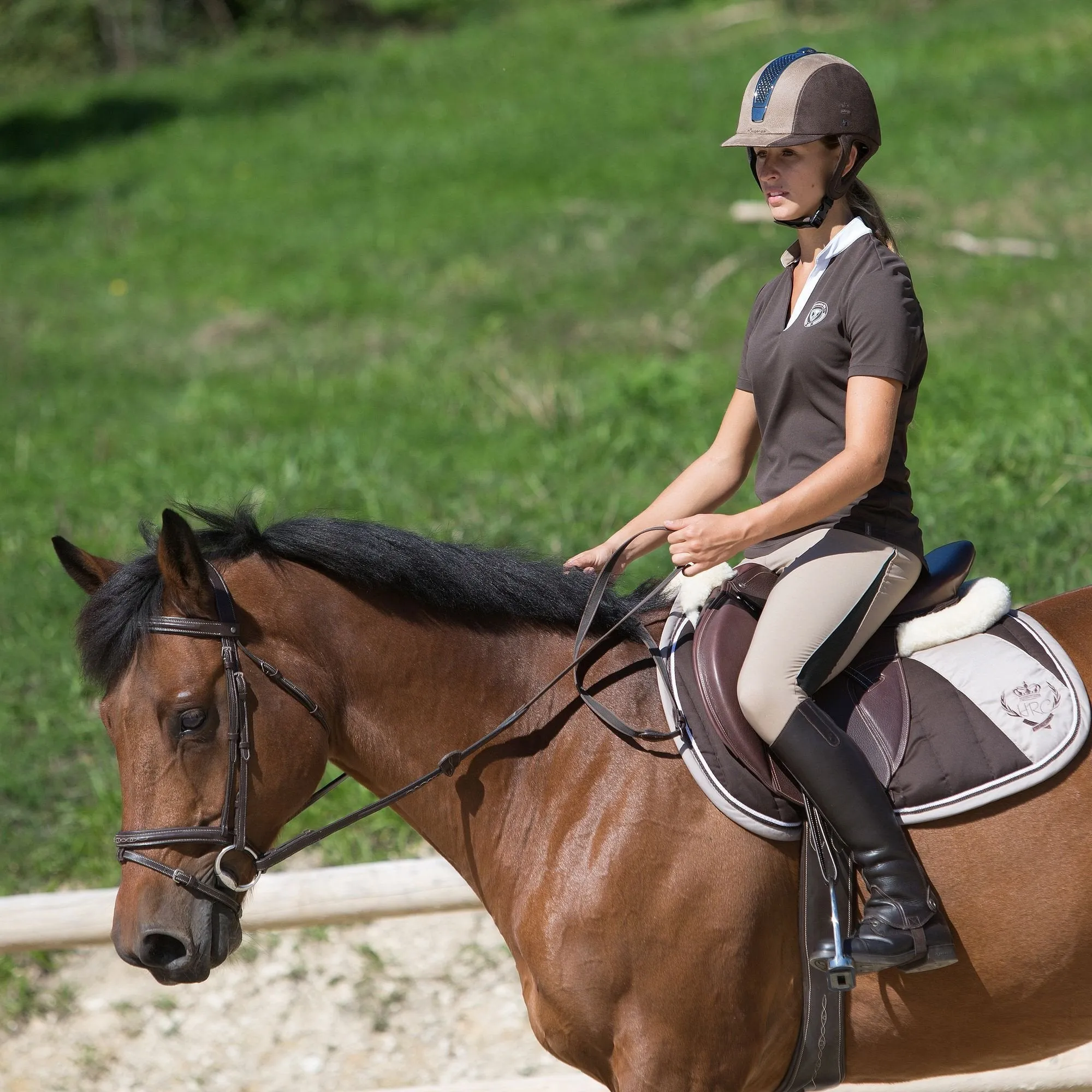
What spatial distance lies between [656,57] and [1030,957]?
18.2m

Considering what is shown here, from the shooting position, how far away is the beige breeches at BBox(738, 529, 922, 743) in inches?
100

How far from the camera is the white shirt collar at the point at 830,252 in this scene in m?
2.64

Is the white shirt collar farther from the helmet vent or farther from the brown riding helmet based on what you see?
the helmet vent

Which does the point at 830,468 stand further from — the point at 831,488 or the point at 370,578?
the point at 370,578

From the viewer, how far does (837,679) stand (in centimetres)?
272

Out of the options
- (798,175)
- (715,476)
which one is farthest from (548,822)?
(798,175)

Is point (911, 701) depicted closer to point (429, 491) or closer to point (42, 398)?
point (429, 491)

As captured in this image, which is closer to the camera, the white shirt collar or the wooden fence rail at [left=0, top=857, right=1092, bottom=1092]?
the white shirt collar

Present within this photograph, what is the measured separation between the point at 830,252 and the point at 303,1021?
360 centimetres

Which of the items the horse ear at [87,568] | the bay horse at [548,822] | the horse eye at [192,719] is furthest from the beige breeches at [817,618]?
the horse ear at [87,568]

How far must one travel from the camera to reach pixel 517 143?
1534 centimetres

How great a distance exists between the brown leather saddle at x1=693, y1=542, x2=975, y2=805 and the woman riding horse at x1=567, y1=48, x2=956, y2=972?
1.9 inches

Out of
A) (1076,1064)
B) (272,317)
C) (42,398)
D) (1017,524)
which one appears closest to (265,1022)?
(1076,1064)

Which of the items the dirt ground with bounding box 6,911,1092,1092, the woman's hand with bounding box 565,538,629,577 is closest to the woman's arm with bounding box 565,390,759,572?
the woman's hand with bounding box 565,538,629,577
